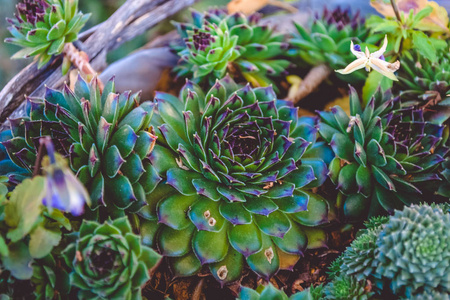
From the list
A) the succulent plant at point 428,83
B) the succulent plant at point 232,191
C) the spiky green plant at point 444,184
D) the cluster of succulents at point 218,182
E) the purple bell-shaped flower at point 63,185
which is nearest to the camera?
the purple bell-shaped flower at point 63,185

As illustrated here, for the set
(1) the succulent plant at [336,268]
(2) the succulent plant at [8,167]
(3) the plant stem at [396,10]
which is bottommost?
(1) the succulent plant at [336,268]

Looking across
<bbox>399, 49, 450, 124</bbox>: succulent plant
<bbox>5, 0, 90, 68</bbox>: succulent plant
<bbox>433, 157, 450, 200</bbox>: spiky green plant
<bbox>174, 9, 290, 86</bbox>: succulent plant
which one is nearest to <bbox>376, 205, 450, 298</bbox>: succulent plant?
<bbox>433, 157, 450, 200</bbox>: spiky green plant

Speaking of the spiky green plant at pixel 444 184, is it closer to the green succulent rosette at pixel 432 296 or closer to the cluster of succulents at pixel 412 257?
the cluster of succulents at pixel 412 257

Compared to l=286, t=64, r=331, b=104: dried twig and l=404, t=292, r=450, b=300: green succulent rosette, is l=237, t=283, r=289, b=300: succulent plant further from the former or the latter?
l=286, t=64, r=331, b=104: dried twig

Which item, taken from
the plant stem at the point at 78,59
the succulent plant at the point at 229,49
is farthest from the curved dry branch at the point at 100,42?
the succulent plant at the point at 229,49

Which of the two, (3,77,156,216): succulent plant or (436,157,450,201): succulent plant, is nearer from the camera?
(3,77,156,216): succulent plant

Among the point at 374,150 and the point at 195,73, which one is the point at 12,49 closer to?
the point at 195,73
